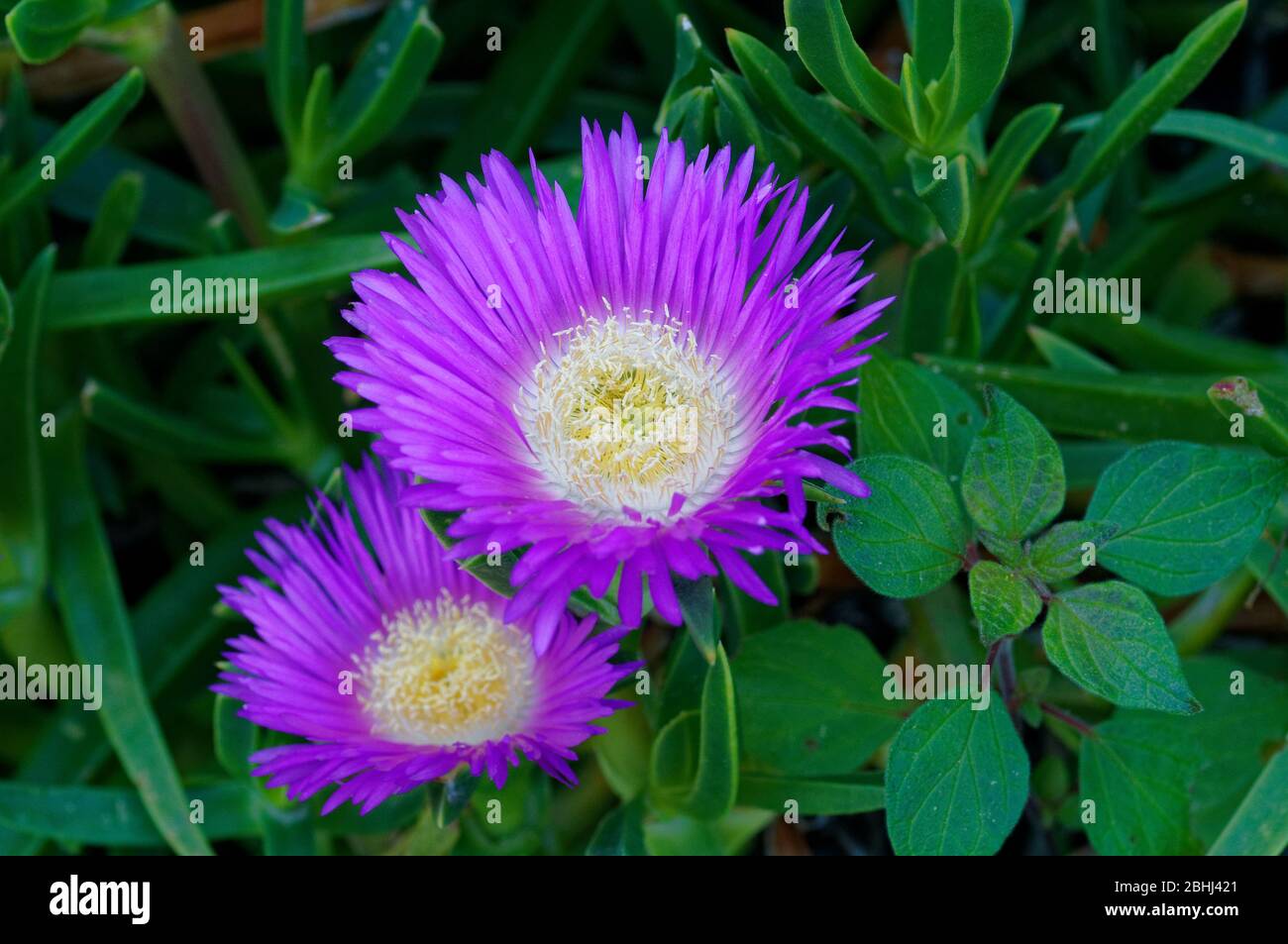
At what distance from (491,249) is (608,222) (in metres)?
0.07

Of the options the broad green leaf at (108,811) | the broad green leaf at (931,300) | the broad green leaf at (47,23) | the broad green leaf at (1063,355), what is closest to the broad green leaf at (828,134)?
the broad green leaf at (931,300)

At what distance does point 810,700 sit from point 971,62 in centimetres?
41

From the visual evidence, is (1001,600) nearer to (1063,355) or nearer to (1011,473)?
(1011,473)

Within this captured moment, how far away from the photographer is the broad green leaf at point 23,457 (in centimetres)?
101

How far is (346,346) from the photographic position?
0.72 metres

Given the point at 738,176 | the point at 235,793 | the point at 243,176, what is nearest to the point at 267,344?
the point at 243,176

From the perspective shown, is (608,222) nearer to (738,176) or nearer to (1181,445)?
(738,176)

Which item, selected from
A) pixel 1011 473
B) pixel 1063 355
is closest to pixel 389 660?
pixel 1011 473

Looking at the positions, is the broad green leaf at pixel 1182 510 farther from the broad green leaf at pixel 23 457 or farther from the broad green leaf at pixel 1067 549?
the broad green leaf at pixel 23 457

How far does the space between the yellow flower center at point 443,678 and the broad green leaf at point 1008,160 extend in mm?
420

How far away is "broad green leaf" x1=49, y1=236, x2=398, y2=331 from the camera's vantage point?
1.02 metres

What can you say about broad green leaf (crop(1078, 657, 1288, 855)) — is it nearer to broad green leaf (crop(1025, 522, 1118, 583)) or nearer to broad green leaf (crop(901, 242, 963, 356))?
broad green leaf (crop(1025, 522, 1118, 583))

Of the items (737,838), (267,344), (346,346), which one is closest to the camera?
(346,346)

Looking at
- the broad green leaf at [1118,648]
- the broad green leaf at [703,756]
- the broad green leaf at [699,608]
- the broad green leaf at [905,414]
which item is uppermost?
the broad green leaf at [905,414]
